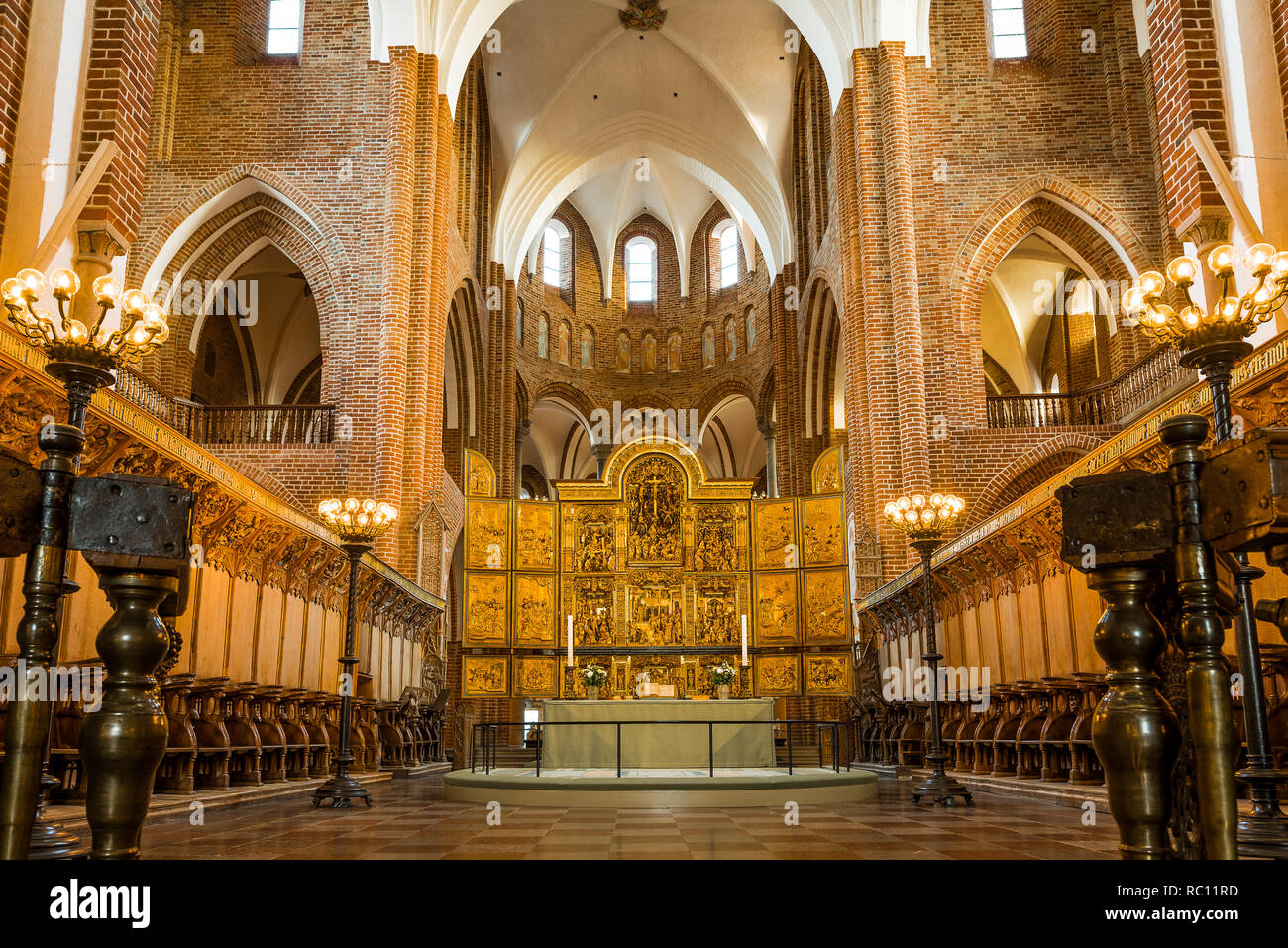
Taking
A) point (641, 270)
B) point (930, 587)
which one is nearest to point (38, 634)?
point (930, 587)

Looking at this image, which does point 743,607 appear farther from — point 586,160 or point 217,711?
point 586,160

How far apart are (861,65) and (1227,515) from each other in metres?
16.6

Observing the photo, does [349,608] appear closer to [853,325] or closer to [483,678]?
[483,678]

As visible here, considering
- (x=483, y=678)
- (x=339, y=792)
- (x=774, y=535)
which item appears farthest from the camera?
(x=774, y=535)

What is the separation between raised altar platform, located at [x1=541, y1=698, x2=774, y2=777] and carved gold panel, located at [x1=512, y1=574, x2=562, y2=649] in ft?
18.1

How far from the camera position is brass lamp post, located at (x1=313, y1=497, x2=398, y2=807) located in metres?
8.77

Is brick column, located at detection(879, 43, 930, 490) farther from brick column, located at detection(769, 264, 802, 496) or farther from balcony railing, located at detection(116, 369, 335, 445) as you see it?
brick column, located at detection(769, 264, 802, 496)

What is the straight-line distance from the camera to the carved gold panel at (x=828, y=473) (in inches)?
708

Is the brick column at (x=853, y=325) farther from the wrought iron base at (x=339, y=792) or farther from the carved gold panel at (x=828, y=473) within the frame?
the wrought iron base at (x=339, y=792)

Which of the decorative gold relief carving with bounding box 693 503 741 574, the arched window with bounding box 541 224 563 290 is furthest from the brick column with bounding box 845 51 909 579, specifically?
the arched window with bounding box 541 224 563 290

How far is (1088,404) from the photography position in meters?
18.6

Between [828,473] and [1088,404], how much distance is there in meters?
4.72

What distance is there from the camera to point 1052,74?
18.4 m

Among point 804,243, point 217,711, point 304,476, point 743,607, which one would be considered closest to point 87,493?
point 217,711
